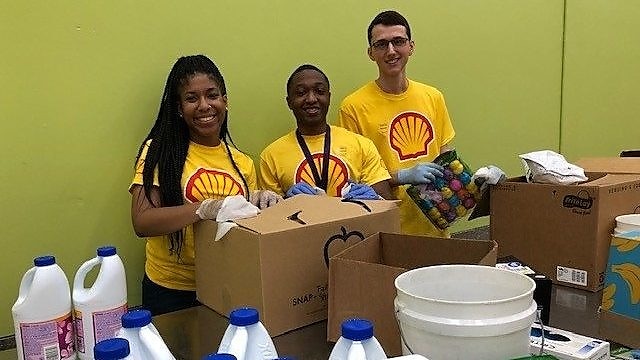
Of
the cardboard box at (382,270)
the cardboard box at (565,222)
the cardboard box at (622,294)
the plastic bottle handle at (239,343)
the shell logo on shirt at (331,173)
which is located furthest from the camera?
the shell logo on shirt at (331,173)

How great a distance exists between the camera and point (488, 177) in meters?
1.70

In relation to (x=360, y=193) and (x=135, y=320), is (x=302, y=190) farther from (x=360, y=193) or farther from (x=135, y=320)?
(x=135, y=320)

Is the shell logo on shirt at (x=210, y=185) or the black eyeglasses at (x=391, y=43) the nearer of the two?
the shell logo on shirt at (x=210, y=185)

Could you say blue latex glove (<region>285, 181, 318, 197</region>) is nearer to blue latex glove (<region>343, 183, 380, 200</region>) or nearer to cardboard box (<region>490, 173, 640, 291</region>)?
blue latex glove (<region>343, 183, 380, 200</region>)

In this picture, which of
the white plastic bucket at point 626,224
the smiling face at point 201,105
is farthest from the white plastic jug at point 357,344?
the smiling face at point 201,105

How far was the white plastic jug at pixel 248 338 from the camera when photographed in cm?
94

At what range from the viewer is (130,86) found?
1.88 meters

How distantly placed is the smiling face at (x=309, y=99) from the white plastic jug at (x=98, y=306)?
95cm

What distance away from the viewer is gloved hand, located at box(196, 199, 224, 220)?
1.43m

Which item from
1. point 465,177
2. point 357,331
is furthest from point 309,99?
point 357,331

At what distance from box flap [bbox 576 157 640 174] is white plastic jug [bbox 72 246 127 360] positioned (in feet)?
4.66

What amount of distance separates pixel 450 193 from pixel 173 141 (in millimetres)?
851

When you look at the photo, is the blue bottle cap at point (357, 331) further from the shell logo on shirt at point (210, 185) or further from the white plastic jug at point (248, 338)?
the shell logo on shirt at point (210, 185)

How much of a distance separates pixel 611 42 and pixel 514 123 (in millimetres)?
950
